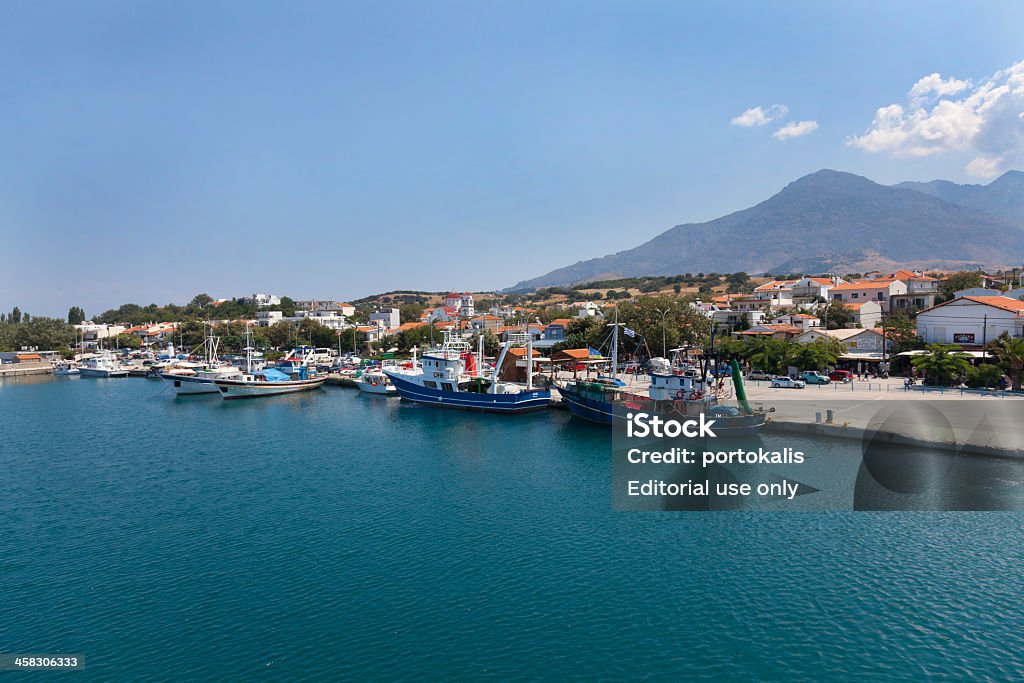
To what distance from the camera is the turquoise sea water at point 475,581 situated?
12180 mm

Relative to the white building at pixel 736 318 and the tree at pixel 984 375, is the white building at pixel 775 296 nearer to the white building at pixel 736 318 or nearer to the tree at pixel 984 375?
the white building at pixel 736 318

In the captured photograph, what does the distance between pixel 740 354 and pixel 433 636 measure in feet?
132

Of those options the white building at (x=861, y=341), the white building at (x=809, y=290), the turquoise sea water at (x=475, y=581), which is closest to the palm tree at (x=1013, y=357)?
the white building at (x=861, y=341)

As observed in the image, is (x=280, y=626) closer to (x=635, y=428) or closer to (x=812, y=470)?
(x=812, y=470)

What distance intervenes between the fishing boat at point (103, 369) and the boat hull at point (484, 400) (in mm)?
49294

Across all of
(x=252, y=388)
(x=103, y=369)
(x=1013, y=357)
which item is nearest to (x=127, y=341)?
(x=103, y=369)

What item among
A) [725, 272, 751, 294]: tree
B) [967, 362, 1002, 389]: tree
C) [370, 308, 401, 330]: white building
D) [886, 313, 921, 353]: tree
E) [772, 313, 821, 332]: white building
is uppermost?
[725, 272, 751, 294]: tree

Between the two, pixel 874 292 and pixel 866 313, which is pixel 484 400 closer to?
pixel 866 313

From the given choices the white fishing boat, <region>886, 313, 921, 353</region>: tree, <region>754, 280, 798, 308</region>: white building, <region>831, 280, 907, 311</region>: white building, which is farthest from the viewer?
<region>754, 280, 798, 308</region>: white building

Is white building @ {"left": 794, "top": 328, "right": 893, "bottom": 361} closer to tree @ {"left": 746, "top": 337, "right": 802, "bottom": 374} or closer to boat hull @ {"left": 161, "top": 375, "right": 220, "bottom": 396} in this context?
tree @ {"left": 746, "top": 337, "right": 802, "bottom": 374}

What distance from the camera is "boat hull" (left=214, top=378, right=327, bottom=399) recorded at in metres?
52.0

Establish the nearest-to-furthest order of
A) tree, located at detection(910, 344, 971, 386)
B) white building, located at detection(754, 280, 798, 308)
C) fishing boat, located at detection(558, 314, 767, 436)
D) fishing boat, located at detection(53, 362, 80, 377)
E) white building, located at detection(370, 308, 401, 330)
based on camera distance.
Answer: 1. fishing boat, located at detection(558, 314, 767, 436)
2. tree, located at detection(910, 344, 971, 386)
3. white building, located at detection(754, 280, 798, 308)
4. fishing boat, located at detection(53, 362, 80, 377)
5. white building, located at detection(370, 308, 401, 330)

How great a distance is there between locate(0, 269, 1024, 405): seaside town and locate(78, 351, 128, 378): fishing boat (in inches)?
10.3

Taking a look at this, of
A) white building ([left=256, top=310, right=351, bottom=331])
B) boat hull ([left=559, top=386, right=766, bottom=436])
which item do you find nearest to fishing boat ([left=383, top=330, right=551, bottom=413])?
boat hull ([left=559, top=386, right=766, bottom=436])
